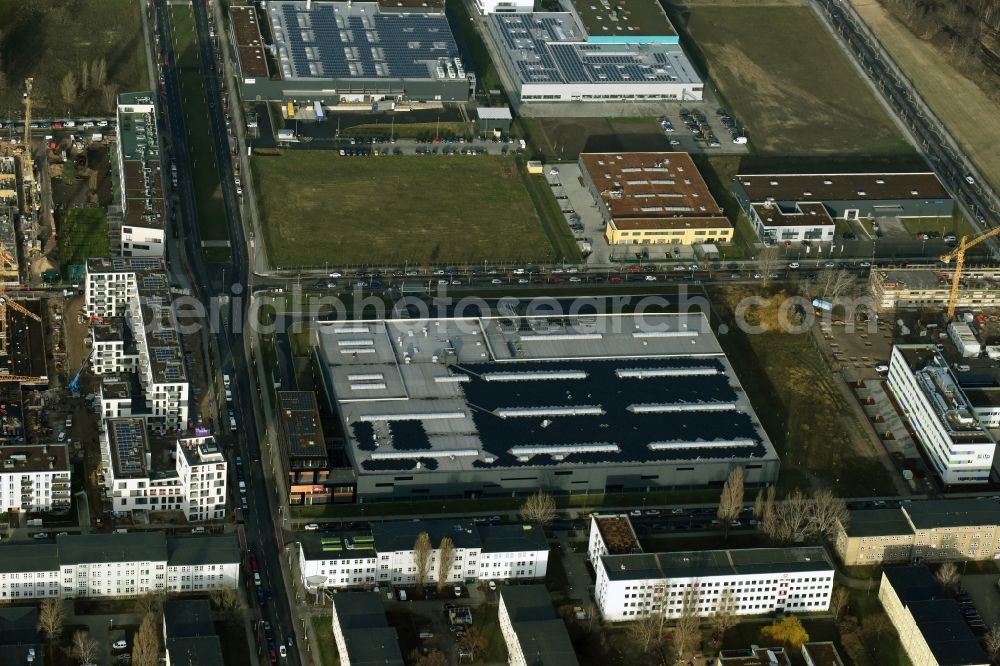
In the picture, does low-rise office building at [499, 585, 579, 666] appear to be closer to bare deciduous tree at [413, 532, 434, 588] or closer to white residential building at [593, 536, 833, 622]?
white residential building at [593, 536, 833, 622]

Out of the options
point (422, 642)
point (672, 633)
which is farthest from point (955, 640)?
point (422, 642)

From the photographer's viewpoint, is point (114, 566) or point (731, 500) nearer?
point (114, 566)

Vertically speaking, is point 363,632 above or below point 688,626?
above

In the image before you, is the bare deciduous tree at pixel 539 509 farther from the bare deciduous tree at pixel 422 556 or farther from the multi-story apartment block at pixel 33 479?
the multi-story apartment block at pixel 33 479

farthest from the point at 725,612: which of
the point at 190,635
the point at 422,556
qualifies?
the point at 190,635

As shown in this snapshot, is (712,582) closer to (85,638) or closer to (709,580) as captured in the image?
(709,580)

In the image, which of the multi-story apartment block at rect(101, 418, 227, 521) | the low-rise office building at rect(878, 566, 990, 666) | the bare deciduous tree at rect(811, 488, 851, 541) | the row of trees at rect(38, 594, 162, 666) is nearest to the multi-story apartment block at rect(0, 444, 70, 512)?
the multi-story apartment block at rect(101, 418, 227, 521)

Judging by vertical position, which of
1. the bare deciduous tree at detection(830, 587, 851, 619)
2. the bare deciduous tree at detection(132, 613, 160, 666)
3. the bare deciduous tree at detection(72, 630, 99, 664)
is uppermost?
the bare deciduous tree at detection(132, 613, 160, 666)
